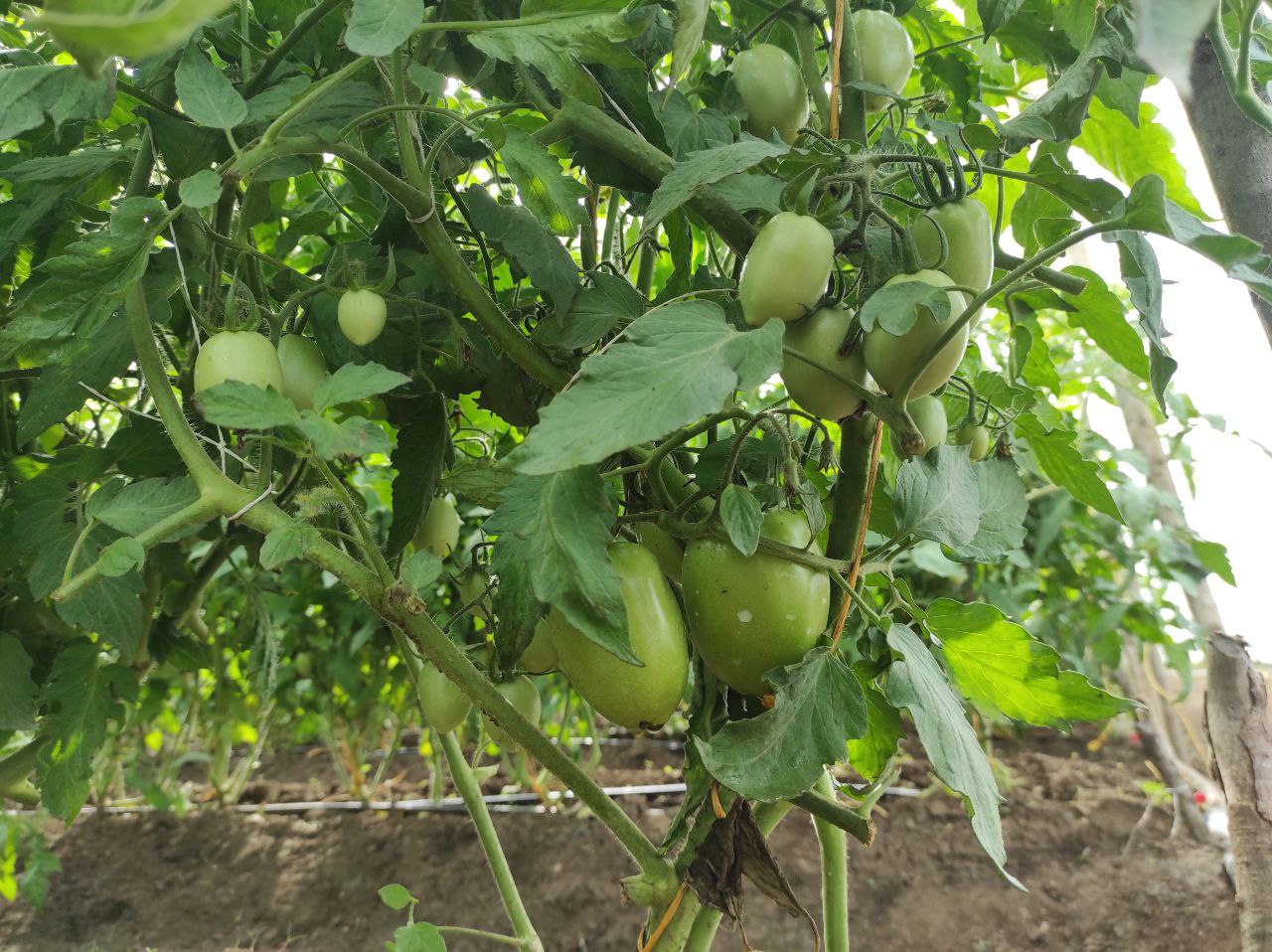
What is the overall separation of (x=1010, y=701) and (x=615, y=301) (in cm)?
36

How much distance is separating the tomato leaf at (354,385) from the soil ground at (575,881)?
54.5 inches

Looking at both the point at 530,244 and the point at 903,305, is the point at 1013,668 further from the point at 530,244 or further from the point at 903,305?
the point at 530,244

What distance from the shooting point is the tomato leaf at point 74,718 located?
78cm

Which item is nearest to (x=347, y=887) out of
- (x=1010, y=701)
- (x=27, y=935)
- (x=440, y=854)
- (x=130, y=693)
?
(x=440, y=854)

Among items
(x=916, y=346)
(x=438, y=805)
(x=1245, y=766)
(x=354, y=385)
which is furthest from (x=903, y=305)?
(x=438, y=805)

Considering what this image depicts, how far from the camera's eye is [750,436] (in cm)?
68

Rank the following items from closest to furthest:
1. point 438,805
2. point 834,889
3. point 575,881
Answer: point 834,889 → point 575,881 → point 438,805

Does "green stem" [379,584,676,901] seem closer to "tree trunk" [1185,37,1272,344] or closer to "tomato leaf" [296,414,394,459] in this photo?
"tomato leaf" [296,414,394,459]

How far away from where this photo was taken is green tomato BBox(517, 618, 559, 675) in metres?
0.58

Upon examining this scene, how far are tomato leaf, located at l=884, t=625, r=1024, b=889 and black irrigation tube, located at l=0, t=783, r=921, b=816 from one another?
1640mm

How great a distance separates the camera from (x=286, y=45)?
61 centimetres

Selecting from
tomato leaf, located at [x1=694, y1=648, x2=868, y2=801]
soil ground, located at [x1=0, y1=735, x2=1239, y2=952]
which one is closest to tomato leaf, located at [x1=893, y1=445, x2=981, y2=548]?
tomato leaf, located at [x1=694, y1=648, x2=868, y2=801]

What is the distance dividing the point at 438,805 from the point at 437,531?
61.3 inches

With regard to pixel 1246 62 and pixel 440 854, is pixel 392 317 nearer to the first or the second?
pixel 1246 62
